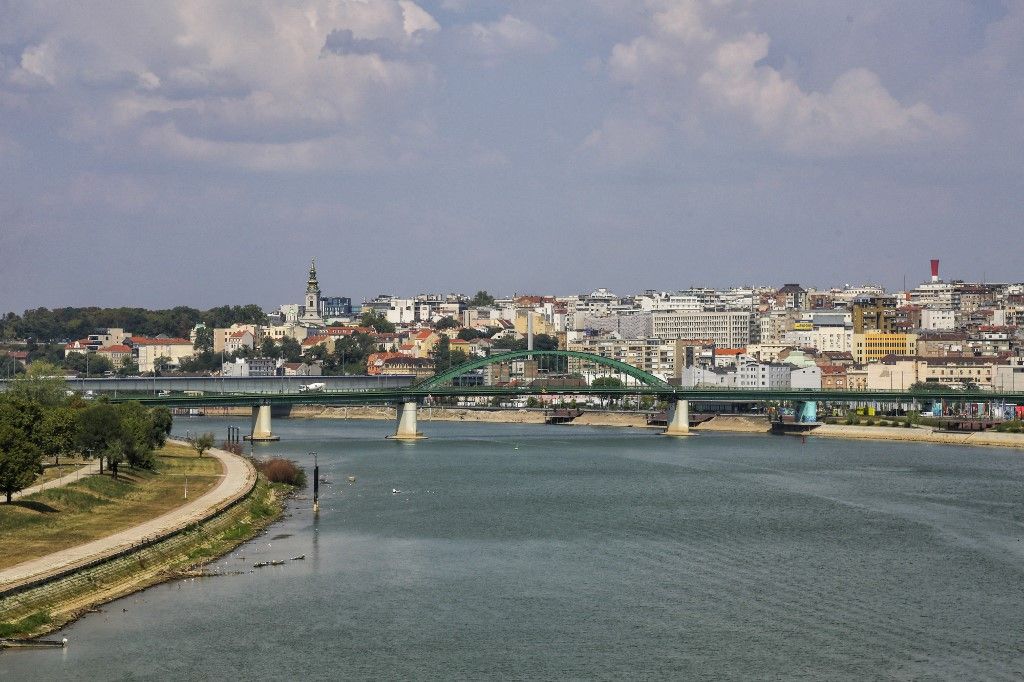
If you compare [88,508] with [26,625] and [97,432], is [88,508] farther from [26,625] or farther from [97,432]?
[26,625]

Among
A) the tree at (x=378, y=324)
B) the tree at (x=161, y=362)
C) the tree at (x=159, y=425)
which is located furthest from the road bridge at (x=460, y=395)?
the tree at (x=378, y=324)

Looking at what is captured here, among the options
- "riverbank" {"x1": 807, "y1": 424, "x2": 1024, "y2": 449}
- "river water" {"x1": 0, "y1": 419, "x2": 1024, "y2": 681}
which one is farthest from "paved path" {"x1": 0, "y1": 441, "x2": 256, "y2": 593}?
"riverbank" {"x1": 807, "y1": 424, "x2": 1024, "y2": 449}

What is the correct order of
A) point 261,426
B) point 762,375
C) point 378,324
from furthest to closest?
1. point 378,324
2. point 762,375
3. point 261,426

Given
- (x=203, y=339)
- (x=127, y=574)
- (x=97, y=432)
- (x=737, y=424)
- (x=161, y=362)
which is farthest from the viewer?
(x=203, y=339)

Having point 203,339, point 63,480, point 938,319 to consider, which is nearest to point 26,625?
point 63,480

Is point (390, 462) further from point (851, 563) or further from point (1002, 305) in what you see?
point (1002, 305)

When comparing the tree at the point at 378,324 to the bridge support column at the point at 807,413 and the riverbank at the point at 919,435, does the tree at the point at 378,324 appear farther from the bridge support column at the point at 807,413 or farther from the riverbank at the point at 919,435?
the riverbank at the point at 919,435

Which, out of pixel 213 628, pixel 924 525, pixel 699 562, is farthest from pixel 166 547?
pixel 924 525

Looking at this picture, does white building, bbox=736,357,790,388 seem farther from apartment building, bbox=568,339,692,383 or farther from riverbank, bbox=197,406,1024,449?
riverbank, bbox=197,406,1024,449
